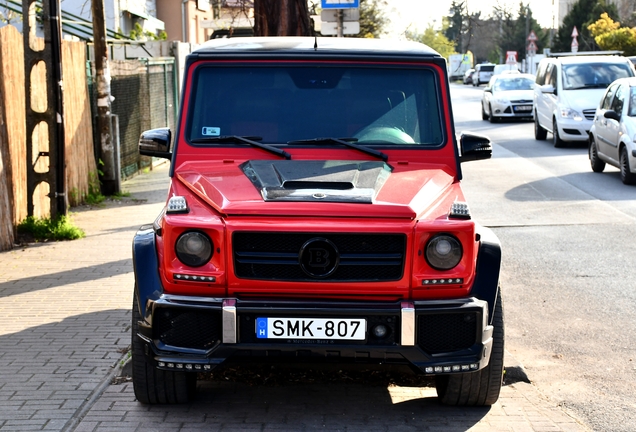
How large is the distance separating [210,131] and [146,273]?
1269mm

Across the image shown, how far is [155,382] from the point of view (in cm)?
551

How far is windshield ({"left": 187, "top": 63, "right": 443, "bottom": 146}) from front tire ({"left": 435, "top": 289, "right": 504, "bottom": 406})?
1.31 m

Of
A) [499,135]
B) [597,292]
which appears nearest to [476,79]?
[499,135]

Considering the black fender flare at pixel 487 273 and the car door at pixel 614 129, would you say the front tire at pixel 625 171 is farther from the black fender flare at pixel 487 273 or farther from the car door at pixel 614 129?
the black fender flare at pixel 487 273

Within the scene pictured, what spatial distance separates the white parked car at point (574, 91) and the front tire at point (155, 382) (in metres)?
18.2

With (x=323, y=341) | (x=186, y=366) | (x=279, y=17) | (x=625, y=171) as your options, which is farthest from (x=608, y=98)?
(x=186, y=366)

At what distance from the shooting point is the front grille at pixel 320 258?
197 inches

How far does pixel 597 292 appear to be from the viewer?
8.98 m

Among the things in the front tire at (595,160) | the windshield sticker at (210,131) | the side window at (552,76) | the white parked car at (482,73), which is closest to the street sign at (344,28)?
the front tire at (595,160)

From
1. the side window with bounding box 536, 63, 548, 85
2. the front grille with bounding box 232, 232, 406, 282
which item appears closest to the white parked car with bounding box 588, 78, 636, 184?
the side window with bounding box 536, 63, 548, 85

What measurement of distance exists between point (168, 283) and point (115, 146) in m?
10.3

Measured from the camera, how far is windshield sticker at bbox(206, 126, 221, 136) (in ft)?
20.0

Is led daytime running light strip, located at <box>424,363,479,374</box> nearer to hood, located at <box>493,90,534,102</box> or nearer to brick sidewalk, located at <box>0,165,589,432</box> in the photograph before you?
brick sidewalk, located at <box>0,165,589,432</box>

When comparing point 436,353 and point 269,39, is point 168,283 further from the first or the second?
point 269,39
